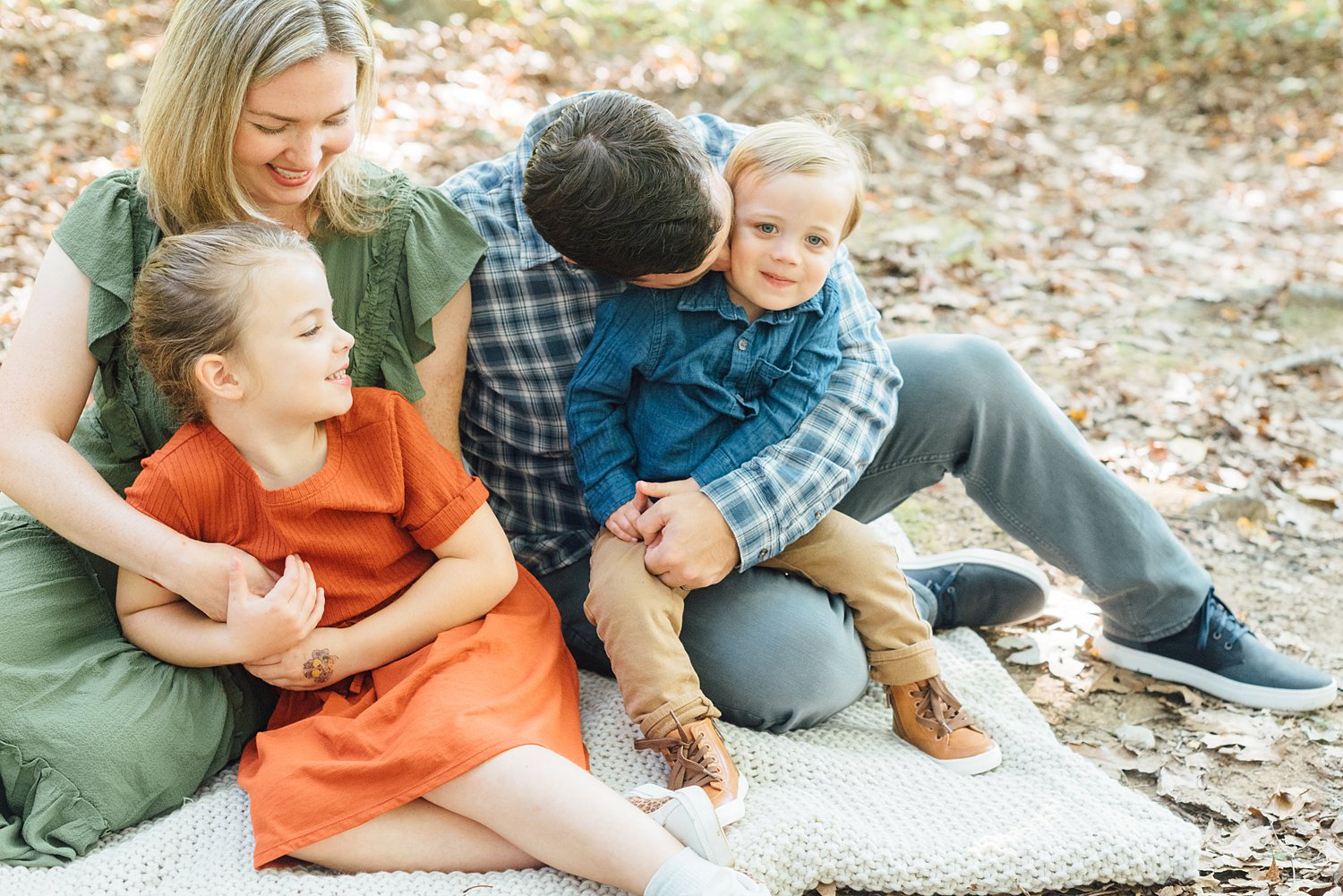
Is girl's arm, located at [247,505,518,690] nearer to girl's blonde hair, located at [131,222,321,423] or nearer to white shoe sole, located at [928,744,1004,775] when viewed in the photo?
girl's blonde hair, located at [131,222,321,423]

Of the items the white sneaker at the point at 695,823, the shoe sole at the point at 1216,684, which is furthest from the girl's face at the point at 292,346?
the shoe sole at the point at 1216,684

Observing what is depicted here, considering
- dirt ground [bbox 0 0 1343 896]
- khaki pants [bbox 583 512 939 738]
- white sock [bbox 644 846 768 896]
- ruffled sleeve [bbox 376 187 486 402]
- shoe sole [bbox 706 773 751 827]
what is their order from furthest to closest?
dirt ground [bbox 0 0 1343 896] < ruffled sleeve [bbox 376 187 486 402] < khaki pants [bbox 583 512 939 738] < shoe sole [bbox 706 773 751 827] < white sock [bbox 644 846 768 896]

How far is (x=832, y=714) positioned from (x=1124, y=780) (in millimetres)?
725

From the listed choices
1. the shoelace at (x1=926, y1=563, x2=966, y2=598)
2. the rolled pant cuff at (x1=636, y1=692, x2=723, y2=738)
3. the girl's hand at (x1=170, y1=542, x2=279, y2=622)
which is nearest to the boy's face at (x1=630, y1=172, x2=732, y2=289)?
the rolled pant cuff at (x1=636, y1=692, x2=723, y2=738)

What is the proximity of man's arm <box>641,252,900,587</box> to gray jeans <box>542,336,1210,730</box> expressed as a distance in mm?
128

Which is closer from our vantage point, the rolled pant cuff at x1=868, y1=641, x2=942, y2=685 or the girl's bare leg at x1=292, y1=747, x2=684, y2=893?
the girl's bare leg at x1=292, y1=747, x2=684, y2=893

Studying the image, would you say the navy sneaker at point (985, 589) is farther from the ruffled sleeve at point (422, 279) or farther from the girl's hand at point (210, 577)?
the girl's hand at point (210, 577)

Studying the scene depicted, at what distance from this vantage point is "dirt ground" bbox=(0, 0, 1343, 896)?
282cm

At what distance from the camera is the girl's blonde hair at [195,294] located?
2.14m

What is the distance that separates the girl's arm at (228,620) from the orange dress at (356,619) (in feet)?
0.36

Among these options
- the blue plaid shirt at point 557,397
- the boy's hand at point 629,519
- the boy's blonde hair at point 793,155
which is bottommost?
the boy's hand at point 629,519

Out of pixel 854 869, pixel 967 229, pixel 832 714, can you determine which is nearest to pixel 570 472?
pixel 832 714

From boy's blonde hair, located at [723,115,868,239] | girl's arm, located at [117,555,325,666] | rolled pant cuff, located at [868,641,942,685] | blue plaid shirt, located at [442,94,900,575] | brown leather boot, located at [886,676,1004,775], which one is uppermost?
boy's blonde hair, located at [723,115,868,239]

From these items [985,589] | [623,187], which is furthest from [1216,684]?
[623,187]
